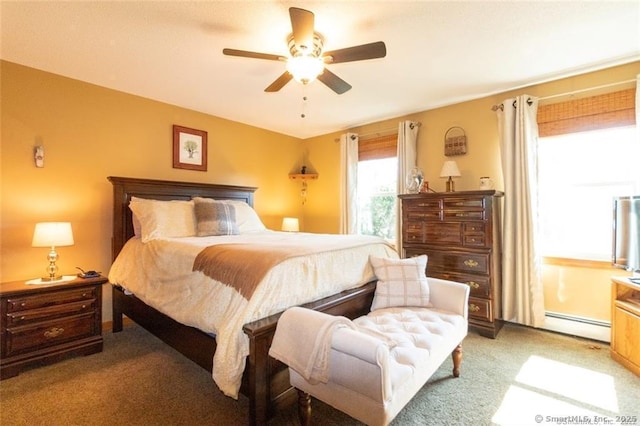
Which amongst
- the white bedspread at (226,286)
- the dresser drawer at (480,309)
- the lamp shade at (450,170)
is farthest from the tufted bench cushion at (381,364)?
the lamp shade at (450,170)

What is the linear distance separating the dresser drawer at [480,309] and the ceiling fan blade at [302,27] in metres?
2.85

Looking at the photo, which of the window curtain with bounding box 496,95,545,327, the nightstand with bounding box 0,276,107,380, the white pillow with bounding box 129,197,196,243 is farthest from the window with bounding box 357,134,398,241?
the nightstand with bounding box 0,276,107,380

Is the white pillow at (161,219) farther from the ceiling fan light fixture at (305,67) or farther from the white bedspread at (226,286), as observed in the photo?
the ceiling fan light fixture at (305,67)

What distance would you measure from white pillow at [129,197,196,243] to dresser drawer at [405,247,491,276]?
2566 mm

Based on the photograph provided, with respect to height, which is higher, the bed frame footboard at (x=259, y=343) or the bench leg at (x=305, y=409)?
the bed frame footboard at (x=259, y=343)

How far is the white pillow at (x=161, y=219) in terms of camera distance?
2832 mm

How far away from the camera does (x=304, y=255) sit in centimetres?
196

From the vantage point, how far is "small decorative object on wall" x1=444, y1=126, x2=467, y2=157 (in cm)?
365

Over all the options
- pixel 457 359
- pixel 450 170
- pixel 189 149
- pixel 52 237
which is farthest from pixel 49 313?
pixel 450 170

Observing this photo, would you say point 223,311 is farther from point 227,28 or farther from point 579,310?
point 579,310

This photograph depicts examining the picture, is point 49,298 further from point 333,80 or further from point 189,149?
point 333,80

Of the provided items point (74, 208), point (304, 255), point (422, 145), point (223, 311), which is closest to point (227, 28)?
point (304, 255)

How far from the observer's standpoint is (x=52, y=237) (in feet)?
8.04

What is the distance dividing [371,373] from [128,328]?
303 centimetres
